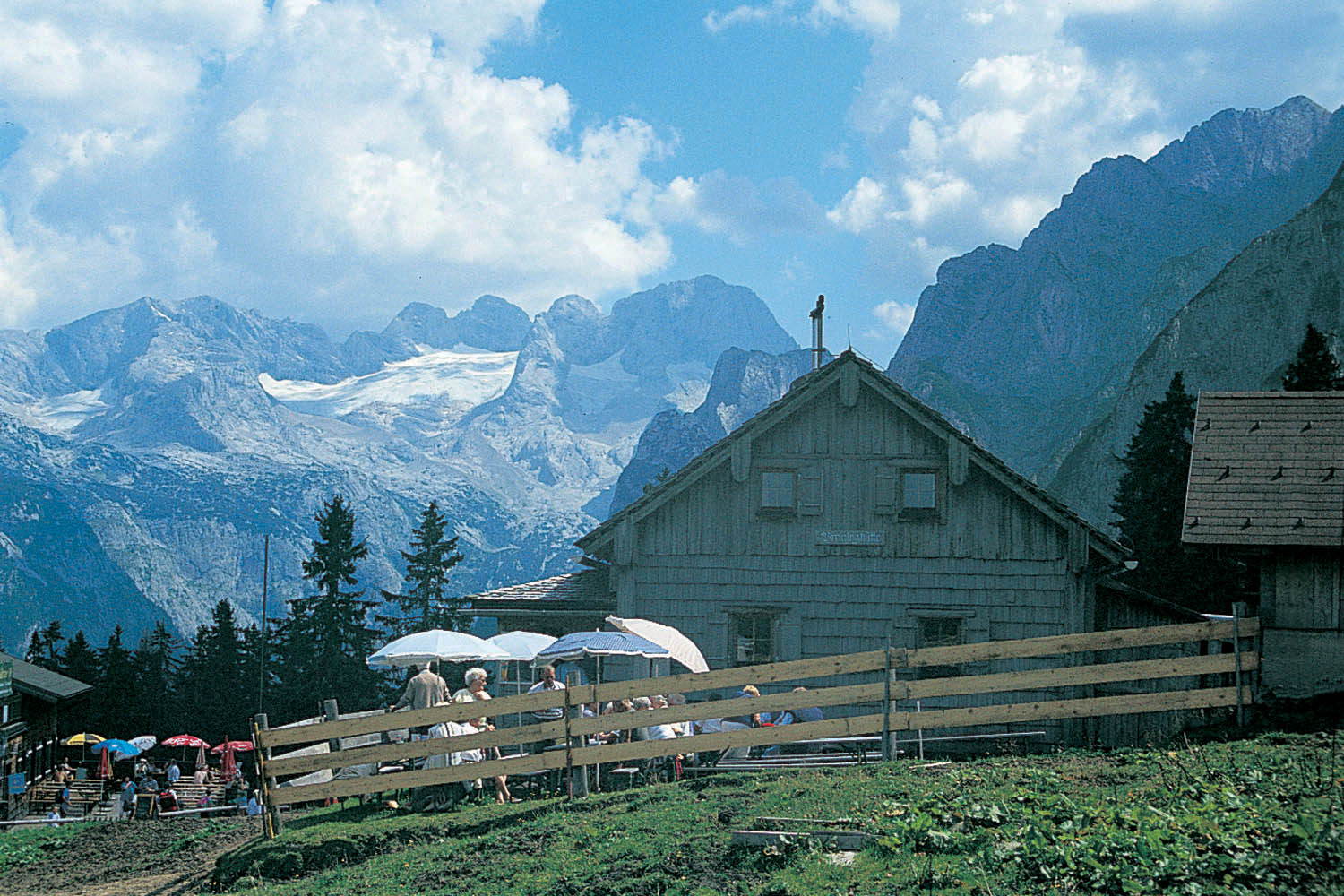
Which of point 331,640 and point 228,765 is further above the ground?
point 331,640

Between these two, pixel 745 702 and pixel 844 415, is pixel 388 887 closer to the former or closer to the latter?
pixel 745 702

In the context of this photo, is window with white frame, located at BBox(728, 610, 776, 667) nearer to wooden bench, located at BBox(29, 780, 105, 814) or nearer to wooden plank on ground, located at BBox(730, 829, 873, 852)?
wooden plank on ground, located at BBox(730, 829, 873, 852)

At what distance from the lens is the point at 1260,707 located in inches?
624

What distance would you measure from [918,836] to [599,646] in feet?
30.6

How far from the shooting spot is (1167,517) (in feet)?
152

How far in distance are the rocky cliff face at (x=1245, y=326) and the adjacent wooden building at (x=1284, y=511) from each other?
92.7 m

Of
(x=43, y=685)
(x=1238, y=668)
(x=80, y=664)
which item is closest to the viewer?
(x=1238, y=668)

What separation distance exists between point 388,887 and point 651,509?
13.3 m

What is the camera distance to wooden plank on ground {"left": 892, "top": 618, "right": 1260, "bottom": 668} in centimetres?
1527

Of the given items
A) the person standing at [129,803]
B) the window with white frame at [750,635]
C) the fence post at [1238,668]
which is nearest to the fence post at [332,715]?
the window with white frame at [750,635]

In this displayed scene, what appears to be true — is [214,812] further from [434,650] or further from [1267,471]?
[1267,471]

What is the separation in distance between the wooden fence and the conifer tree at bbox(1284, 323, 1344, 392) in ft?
101

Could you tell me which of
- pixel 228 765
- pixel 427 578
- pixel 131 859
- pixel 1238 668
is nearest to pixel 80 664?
pixel 427 578

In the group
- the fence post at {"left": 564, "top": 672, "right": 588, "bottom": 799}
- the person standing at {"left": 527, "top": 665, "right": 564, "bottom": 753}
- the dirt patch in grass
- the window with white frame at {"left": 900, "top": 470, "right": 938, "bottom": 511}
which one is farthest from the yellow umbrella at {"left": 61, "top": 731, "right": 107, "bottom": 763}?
the fence post at {"left": 564, "top": 672, "right": 588, "bottom": 799}
